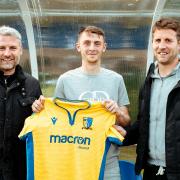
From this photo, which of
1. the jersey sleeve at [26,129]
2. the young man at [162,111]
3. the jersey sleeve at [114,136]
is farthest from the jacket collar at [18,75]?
the young man at [162,111]

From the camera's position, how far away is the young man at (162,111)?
3.04 meters

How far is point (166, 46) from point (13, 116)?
1308 mm

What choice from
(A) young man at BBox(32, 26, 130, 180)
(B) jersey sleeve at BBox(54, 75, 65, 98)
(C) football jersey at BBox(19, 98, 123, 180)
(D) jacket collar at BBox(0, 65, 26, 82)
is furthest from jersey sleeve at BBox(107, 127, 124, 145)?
(D) jacket collar at BBox(0, 65, 26, 82)

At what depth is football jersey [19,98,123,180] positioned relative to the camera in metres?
3.33

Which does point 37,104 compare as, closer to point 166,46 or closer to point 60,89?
point 60,89

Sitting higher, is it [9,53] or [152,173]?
[9,53]

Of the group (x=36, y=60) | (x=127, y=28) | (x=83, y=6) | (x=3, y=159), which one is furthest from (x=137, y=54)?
(x=3, y=159)

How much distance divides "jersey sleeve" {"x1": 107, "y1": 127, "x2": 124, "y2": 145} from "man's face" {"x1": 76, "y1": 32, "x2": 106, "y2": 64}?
0.59 m

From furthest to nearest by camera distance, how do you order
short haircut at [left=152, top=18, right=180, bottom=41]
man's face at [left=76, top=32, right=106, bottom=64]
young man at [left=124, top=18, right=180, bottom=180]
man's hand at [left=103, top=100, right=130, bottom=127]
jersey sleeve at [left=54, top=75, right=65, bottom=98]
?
jersey sleeve at [left=54, top=75, right=65, bottom=98], man's face at [left=76, top=32, right=106, bottom=64], man's hand at [left=103, top=100, right=130, bottom=127], short haircut at [left=152, top=18, right=180, bottom=41], young man at [left=124, top=18, right=180, bottom=180]

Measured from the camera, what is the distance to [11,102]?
10.7 feet

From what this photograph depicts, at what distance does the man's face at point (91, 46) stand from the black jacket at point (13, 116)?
53 centimetres

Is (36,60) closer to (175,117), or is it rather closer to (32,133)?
(32,133)

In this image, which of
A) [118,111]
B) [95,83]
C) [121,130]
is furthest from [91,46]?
[121,130]

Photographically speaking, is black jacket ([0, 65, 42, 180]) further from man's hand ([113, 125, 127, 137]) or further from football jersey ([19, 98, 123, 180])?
man's hand ([113, 125, 127, 137])
